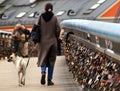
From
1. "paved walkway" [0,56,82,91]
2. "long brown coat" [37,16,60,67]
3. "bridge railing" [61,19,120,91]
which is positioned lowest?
"paved walkway" [0,56,82,91]

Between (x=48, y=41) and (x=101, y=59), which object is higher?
(x=101, y=59)

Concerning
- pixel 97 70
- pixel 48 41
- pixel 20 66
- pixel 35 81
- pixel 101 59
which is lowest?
pixel 35 81

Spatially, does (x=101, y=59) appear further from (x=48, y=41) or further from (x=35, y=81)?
(x=35, y=81)

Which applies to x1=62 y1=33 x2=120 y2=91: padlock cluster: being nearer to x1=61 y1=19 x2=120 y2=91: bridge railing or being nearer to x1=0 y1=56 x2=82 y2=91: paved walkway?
x1=61 y1=19 x2=120 y2=91: bridge railing

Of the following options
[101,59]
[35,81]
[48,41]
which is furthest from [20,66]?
[101,59]

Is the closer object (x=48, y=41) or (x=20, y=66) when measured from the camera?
(x=48, y=41)

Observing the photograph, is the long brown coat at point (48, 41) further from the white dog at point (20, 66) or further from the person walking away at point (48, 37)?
the white dog at point (20, 66)

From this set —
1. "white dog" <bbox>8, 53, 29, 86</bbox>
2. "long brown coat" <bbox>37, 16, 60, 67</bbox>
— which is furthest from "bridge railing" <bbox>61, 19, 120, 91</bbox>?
"white dog" <bbox>8, 53, 29, 86</bbox>

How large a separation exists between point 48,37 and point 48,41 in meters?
0.08

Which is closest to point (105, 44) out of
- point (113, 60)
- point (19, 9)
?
point (113, 60)

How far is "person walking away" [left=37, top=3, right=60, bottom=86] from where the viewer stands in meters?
11.6

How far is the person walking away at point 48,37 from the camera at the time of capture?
38.1 ft

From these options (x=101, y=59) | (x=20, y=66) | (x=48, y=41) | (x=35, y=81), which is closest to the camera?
(x=101, y=59)

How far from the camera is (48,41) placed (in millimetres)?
11703
